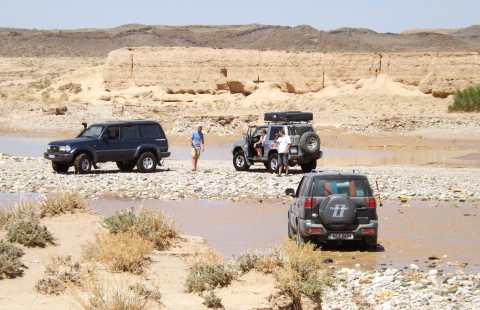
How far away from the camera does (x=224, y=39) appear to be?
18250 cm

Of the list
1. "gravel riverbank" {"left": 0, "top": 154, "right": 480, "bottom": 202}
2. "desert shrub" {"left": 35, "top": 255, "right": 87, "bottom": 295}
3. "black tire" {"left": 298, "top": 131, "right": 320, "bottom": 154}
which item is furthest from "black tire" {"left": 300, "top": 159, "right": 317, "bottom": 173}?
"desert shrub" {"left": 35, "top": 255, "right": 87, "bottom": 295}

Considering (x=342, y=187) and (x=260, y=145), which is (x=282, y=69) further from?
(x=342, y=187)

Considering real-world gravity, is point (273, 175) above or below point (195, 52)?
below

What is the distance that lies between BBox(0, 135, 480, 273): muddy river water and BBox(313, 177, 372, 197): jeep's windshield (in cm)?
110

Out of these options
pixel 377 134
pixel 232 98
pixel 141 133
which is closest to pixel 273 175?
pixel 141 133

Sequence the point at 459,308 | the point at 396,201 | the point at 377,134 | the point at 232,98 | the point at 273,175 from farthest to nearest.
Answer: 1. the point at 232,98
2. the point at 377,134
3. the point at 273,175
4. the point at 396,201
5. the point at 459,308

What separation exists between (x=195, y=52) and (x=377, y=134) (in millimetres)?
19328

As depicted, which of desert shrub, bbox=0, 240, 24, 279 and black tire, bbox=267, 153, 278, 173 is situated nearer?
desert shrub, bbox=0, 240, 24, 279

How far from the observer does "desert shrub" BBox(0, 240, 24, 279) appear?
11.6m

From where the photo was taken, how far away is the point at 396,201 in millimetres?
23531

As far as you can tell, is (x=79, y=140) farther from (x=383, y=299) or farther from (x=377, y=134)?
(x=377, y=134)

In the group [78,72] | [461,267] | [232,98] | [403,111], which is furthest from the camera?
[78,72]

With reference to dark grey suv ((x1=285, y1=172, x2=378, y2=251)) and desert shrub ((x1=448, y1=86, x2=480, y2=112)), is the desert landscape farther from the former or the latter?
desert shrub ((x1=448, y1=86, x2=480, y2=112))

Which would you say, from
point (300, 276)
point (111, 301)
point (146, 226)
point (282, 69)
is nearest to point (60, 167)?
point (146, 226)
